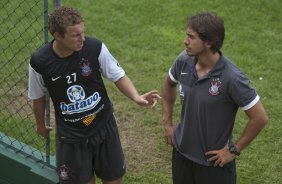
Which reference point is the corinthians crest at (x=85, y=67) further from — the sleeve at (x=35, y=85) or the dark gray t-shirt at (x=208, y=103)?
the dark gray t-shirt at (x=208, y=103)

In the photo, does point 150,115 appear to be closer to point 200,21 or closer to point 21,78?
point 21,78

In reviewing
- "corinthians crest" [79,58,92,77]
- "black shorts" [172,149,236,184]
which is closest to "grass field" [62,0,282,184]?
"black shorts" [172,149,236,184]

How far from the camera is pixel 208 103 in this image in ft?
9.99

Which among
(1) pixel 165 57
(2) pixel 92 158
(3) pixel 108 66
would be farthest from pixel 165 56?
(3) pixel 108 66

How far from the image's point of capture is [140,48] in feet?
23.3

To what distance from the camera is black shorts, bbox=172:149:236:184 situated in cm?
325

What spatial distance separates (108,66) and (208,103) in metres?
0.70

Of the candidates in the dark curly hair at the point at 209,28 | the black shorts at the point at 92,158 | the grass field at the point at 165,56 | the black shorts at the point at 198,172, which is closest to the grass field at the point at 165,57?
the grass field at the point at 165,56

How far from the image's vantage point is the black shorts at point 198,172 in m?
3.25

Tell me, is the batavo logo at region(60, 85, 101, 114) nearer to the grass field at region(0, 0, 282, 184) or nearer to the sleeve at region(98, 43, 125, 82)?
the sleeve at region(98, 43, 125, 82)

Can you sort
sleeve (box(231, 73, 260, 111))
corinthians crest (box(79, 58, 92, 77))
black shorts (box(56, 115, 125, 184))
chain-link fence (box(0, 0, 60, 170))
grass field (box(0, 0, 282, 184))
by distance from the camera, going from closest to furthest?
sleeve (box(231, 73, 260, 111)), corinthians crest (box(79, 58, 92, 77)), black shorts (box(56, 115, 125, 184)), chain-link fence (box(0, 0, 60, 170)), grass field (box(0, 0, 282, 184))

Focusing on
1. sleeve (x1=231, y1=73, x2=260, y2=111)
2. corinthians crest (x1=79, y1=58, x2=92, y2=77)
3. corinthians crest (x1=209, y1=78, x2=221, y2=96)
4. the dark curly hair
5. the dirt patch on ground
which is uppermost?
corinthians crest (x1=79, y1=58, x2=92, y2=77)

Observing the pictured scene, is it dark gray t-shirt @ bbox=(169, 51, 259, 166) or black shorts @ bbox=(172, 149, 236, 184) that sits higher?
dark gray t-shirt @ bbox=(169, 51, 259, 166)

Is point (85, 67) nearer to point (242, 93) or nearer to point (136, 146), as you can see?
point (242, 93)
